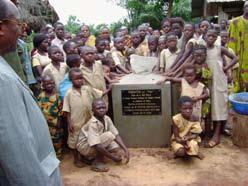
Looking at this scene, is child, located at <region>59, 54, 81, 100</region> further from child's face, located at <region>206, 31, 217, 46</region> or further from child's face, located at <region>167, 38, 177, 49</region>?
child's face, located at <region>206, 31, 217, 46</region>

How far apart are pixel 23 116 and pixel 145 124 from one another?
12.3ft

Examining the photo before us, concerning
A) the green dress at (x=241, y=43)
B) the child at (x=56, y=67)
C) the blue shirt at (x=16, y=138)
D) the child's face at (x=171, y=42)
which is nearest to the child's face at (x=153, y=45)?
the child's face at (x=171, y=42)

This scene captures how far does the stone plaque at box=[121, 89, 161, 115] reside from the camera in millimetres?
4922

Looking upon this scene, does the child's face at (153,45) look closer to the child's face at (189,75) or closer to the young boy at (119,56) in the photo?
the young boy at (119,56)

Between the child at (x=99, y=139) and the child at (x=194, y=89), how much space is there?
115 cm

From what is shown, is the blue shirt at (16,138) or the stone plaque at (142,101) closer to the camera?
the blue shirt at (16,138)

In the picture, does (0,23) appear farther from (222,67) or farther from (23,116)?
(222,67)

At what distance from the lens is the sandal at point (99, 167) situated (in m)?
4.34

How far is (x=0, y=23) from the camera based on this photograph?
1.43 metres

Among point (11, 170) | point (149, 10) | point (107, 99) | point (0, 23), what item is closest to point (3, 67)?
point (0, 23)

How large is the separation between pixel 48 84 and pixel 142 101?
53.0 inches

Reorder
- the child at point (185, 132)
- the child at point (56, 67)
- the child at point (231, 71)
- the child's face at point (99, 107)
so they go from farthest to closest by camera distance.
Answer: the child at point (231, 71)
the child at point (56, 67)
the child at point (185, 132)
the child's face at point (99, 107)

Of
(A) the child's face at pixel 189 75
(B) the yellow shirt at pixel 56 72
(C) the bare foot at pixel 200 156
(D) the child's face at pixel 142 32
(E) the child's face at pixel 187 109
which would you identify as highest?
(D) the child's face at pixel 142 32

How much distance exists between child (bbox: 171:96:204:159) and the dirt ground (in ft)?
0.57
